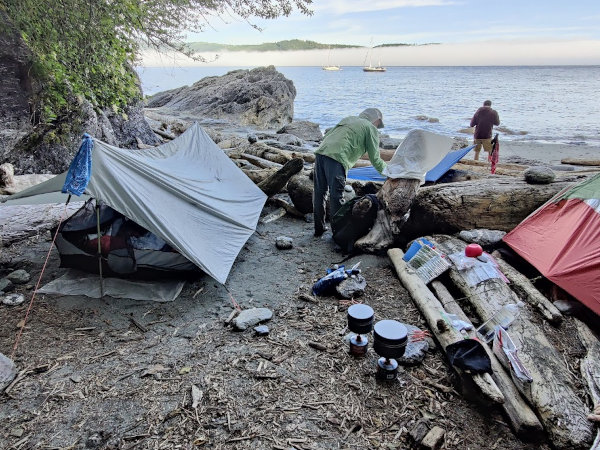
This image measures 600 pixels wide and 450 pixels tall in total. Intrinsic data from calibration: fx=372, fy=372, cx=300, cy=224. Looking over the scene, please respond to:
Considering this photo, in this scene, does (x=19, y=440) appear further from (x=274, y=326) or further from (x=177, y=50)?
(x=177, y=50)

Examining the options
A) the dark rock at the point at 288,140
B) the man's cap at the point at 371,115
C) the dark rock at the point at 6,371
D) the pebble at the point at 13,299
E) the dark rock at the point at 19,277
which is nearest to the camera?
the dark rock at the point at 6,371

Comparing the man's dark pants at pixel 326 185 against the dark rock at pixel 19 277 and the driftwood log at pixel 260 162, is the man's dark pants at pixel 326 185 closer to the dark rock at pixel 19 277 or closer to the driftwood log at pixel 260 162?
the driftwood log at pixel 260 162

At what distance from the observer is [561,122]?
25.7 m

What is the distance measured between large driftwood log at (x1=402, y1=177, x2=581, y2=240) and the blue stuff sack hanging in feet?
13.8

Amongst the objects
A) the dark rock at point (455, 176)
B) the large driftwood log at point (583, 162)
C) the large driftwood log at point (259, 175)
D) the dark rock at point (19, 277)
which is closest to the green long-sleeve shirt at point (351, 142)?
the dark rock at point (455, 176)

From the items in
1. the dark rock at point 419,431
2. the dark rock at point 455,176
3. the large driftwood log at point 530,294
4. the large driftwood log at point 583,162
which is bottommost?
the large driftwood log at point 583,162

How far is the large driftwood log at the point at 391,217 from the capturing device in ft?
17.9

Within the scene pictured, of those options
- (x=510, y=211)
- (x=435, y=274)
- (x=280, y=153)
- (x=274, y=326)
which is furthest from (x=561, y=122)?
(x=274, y=326)

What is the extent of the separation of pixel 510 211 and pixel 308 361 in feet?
12.0

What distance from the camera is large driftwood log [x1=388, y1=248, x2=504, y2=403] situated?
8.92 feet

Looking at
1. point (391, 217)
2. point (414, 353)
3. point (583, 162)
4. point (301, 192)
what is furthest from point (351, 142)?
point (583, 162)

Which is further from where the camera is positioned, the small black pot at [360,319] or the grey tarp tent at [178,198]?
the grey tarp tent at [178,198]

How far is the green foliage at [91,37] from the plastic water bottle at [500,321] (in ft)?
20.2

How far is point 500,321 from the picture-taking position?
353 centimetres
